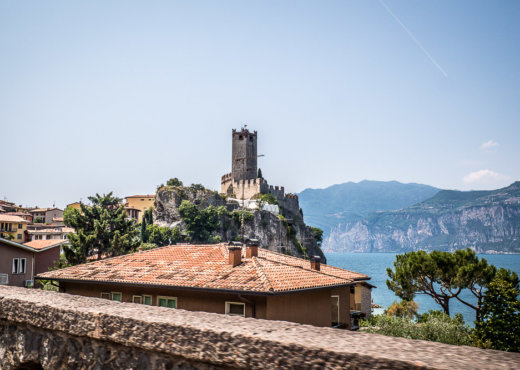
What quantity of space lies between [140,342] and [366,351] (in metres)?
1.22

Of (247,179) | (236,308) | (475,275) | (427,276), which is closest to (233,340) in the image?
(236,308)

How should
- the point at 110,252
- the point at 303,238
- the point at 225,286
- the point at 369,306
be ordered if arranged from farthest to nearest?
1. the point at 303,238
2. the point at 110,252
3. the point at 369,306
4. the point at 225,286

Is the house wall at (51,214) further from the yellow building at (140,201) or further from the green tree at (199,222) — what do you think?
the green tree at (199,222)

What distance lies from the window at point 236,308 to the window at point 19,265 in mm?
24518

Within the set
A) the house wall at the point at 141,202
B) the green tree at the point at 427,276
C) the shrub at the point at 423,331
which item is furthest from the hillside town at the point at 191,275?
the house wall at the point at 141,202

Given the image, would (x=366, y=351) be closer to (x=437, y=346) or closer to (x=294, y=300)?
(x=437, y=346)

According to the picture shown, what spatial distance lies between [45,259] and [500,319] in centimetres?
3652

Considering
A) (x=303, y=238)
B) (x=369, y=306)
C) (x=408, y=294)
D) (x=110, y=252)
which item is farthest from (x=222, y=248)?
(x=303, y=238)

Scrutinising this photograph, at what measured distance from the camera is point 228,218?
267ft

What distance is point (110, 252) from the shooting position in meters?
42.5

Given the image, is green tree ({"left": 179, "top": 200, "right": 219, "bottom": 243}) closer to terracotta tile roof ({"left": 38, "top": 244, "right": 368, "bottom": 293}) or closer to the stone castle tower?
the stone castle tower

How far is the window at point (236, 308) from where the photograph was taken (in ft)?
50.0

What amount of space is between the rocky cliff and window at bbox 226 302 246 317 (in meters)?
62.3

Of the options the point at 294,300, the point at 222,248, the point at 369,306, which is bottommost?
the point at 369,306
